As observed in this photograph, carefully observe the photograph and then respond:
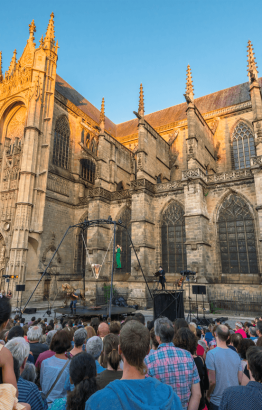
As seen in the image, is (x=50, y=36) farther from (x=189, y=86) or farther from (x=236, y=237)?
(x=236, y=237)

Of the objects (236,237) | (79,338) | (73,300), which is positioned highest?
(236,237)

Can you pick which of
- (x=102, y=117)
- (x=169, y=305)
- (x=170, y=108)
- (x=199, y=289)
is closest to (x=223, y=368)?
(x=169, y=305)

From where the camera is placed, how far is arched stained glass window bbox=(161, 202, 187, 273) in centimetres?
1664

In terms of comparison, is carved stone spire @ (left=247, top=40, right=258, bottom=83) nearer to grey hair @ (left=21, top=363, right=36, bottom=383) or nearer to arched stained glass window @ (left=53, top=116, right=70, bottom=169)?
arched stained glass window @ (left=53, top=116, right=70, bottom=169)

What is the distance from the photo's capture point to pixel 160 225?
17641 millimetres

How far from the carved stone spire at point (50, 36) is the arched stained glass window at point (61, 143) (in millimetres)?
5546

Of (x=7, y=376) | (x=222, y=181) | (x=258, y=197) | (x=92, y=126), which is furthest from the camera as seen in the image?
(x=92, y=126)

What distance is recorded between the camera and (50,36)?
21.2 metres

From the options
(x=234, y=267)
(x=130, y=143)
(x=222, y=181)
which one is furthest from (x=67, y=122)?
(x=234, y=267)

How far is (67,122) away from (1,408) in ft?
76.6

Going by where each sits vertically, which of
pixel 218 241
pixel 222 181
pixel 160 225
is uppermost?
pixel 222 181

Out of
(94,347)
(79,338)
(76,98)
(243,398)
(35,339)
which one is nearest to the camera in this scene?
(243,398)

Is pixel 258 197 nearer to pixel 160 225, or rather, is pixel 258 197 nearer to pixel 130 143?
pixel 160 225

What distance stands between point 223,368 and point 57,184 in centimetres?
1931
